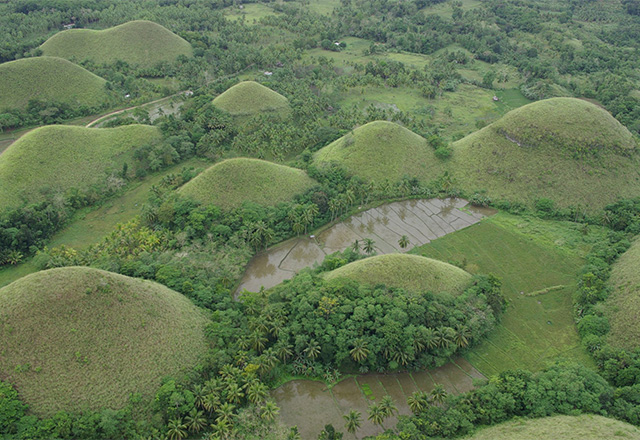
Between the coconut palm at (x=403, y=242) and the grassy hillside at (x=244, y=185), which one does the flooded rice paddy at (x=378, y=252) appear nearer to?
the coconut palm at (x=403, y=242)

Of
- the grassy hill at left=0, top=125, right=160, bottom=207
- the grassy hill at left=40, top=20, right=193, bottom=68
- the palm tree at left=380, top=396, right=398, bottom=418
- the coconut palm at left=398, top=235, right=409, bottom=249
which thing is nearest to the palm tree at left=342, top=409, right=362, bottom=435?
the palm tree at left=380, top=396, right=398, bottom=418

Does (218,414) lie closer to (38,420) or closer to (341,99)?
(38,420)

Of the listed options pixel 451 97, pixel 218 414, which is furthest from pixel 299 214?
pixel 451 97

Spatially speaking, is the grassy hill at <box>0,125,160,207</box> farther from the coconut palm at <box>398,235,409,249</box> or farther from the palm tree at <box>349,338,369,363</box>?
the palm tree at <box>349,338,369,363</box>

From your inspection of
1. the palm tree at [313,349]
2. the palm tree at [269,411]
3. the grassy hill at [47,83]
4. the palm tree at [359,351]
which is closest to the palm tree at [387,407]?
the palm tree at [359,351]

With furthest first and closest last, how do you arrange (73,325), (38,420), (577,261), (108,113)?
(108,113) < (577,261) < (73,325) < (38,420)

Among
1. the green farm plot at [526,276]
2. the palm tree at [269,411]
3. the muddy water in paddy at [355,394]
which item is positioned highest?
the palm tree at [269,411]

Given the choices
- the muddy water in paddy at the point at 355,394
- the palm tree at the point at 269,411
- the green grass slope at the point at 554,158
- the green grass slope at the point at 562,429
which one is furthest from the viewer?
the green grass slope at the point at 554,158

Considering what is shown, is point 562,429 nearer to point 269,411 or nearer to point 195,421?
point 269,411
